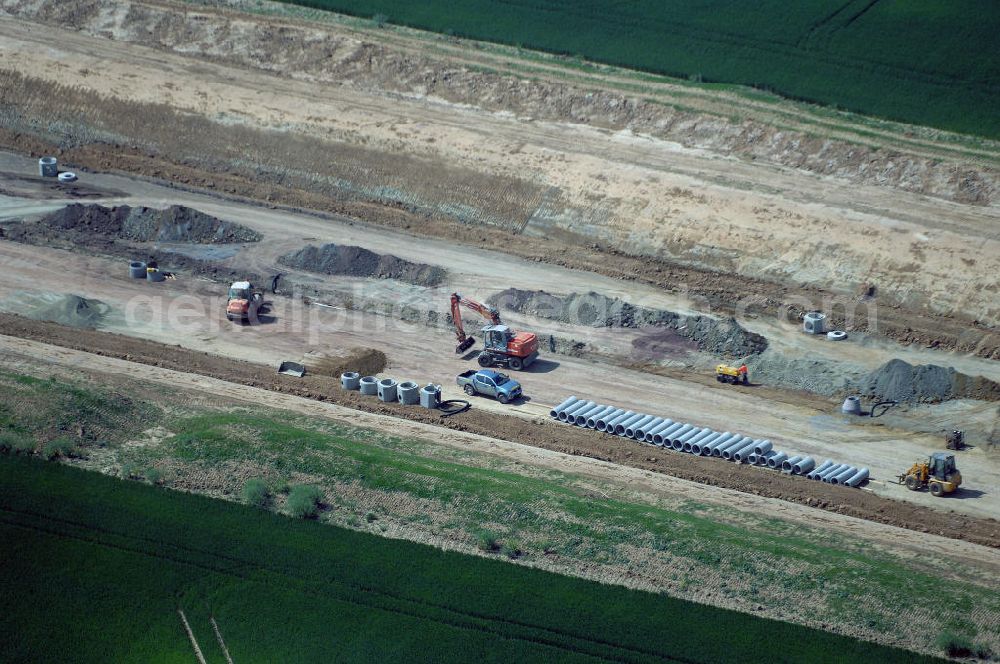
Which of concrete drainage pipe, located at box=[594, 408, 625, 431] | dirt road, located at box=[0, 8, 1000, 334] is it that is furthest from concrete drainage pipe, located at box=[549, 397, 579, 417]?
dirt road, located at box=[0, 8, 1000, 334]

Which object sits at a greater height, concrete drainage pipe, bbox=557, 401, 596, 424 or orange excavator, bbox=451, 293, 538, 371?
orange excavator, bbox=451, 293, 538, 371

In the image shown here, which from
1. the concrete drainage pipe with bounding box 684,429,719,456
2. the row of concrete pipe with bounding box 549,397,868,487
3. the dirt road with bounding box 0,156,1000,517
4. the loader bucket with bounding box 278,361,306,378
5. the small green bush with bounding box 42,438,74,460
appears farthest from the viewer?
the loader bucket with bounding box 278,361,306,378

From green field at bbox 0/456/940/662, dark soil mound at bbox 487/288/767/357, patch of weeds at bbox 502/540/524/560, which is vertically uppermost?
dark soil mound at bbox 487/288/767/357

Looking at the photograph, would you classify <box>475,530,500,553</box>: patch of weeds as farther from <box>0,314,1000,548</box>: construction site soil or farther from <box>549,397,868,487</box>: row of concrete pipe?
<box>549,397,868,487</box>: row of concrete pipe

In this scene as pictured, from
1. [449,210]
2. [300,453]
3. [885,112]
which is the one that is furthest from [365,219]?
[885,112]

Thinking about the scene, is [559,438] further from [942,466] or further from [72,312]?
[72,312]

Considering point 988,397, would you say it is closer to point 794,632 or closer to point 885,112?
point 794,632

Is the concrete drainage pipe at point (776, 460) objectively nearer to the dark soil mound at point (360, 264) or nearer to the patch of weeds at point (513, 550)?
the patch of weeds at point (513, 550)
